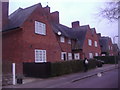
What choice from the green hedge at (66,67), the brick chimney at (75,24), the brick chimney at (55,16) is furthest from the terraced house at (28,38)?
the brick chimney at (75,24)

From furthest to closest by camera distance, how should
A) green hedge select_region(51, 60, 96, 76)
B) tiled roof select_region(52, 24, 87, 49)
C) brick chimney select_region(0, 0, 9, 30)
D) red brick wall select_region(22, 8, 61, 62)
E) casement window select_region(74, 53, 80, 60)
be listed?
casement window select_region(74, 53, 80, 60) → tiled roof select_region(52, 24, 87, 49) → brick chimney select_region(0, 0, 9, 30) → red brick wall select_region(22, 8, 61, 62) → green hedge select_region(51, 60, 96, 76)

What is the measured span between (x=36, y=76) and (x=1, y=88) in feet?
18.2

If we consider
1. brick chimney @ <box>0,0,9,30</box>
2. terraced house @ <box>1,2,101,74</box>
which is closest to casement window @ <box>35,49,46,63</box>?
terraced house @ <box>1,2,101,74</box>

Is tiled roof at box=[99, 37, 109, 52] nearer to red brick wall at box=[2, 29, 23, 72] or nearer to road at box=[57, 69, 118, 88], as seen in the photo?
red brick wall at box=[2, 29, 23, 72]

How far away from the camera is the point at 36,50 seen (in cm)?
2161

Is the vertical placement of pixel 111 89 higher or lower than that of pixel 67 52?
lower

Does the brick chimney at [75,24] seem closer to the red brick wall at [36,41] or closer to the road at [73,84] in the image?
the red brick wall at [36,41]

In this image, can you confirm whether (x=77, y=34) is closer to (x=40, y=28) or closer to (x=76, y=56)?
(x=76, y=56)

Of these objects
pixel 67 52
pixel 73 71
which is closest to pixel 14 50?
pixel 73 71

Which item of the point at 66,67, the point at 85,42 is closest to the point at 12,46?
the point at 66,67

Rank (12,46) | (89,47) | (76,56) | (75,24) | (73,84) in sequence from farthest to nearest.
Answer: (75,24) < (89,47) < (76,56) < (12,46) < (73,84)

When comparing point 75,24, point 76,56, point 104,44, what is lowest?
point 76,56

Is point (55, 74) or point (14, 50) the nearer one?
point (55, 74)

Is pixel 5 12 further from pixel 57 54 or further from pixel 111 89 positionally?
pixel 111 89
